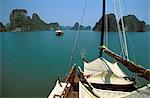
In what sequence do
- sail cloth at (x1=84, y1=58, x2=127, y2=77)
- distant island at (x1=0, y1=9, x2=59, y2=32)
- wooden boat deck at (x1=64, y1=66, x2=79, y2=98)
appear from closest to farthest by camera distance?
wooden boat deck at (x1=64, y1=66, x2=79, y2=98) < sail cloth at (x1=84, y1=58, x2=127, y2=77) < distant island at (x1=0, y1=9, x2=59, y2=32)

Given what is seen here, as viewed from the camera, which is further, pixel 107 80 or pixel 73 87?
pixel 107 80

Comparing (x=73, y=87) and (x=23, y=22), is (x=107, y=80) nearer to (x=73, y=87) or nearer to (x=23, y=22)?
(x=73, y=87)

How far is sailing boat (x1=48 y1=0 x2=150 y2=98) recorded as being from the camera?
6133mm

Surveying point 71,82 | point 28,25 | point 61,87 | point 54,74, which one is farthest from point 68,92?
point 28,25

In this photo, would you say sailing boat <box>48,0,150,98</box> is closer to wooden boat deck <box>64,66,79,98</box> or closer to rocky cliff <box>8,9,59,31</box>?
wooden boat deck <box>64,66,79,98</box>

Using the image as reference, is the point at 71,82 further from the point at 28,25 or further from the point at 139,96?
the point at 28,25

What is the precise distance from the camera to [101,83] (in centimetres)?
850

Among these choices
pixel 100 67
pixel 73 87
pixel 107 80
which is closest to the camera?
pixel 73 87

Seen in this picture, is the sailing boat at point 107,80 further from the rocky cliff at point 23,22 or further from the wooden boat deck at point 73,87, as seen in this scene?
the rocky cliff at point 23,22

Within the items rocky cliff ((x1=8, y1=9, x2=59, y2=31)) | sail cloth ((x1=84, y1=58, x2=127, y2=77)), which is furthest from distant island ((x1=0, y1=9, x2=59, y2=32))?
sail cloth ((x1=84, y1=58, x2=127, y2=77))

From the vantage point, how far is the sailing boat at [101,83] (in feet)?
20.1

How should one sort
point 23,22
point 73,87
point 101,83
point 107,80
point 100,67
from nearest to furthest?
point 73,87 → point 101,83 → point 107,80 → point 100,67 → point 23,22

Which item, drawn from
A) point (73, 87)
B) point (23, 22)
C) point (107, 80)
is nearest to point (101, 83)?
point (107, 80)

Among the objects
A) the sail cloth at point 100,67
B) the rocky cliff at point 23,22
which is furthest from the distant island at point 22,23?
the sail cloth at point 100,67
